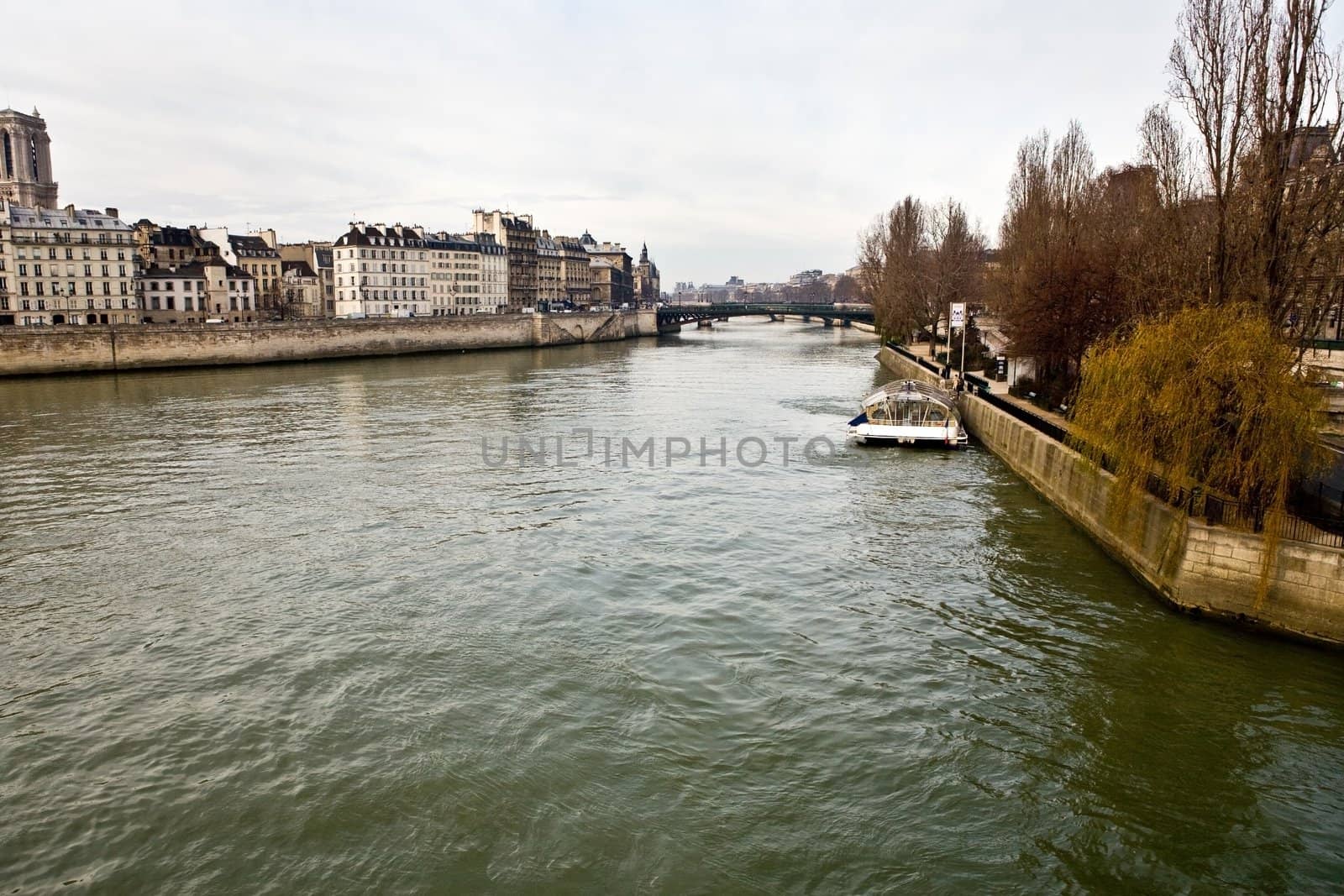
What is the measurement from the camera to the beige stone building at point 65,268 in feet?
249

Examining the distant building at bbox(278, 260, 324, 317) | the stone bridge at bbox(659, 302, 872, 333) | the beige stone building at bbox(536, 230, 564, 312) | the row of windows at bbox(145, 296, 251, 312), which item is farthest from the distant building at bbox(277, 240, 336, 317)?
the stone bridge at bbox(659, 302, 872, 333)

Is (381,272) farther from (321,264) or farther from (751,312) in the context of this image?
(751,312)

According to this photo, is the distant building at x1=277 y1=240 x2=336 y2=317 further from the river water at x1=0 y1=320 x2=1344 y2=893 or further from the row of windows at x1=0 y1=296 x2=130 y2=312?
the river water at x1=0 y1=320 x2=1344 y2=893

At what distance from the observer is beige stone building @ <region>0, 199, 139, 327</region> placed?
249ft

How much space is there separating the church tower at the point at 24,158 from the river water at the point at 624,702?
14708 centimetres

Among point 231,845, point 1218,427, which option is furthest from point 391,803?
point 1218,427

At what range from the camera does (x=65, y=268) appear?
78250 mm

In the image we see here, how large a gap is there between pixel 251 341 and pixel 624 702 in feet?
196

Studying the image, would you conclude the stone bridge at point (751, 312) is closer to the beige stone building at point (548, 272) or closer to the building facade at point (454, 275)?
the building facade at point (454, 275)

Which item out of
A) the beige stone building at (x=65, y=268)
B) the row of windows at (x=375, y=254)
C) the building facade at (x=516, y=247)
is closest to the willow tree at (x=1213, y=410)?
the beige stone building at (x=65, y=268)

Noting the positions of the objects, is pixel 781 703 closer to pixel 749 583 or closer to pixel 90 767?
pixel 749 583

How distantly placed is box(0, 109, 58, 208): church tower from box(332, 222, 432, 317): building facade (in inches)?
2691

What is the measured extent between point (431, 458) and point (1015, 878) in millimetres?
22728

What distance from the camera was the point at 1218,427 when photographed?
48.5ft
